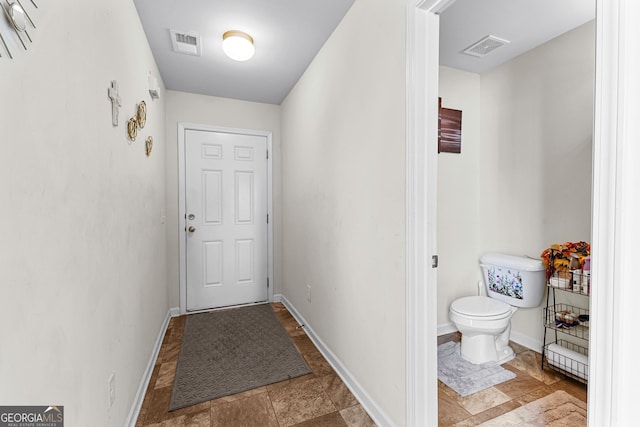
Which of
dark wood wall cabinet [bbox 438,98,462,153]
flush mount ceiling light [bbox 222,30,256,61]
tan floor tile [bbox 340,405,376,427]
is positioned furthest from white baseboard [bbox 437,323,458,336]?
flush mount ceiling light [bbox 222,30,256,61]

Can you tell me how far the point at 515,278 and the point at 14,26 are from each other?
2.88 m

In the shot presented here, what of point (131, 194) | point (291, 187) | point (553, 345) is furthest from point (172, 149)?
point (553, 345)

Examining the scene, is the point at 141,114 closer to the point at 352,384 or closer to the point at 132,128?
the point at 132,128

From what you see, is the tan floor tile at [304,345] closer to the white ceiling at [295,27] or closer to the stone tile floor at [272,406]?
the stone tile floor at [272,406]

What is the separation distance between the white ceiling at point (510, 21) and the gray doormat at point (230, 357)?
99.8 inches

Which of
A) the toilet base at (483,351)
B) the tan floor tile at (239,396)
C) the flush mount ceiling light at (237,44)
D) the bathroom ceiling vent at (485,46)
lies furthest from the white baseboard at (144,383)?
the bathroom ceiling vent at (485,46)

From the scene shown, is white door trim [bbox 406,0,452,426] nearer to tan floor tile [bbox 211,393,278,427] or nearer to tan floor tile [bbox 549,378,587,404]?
tan floor tile [bbox 211,393,278,427]

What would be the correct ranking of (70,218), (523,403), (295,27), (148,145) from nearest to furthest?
(70,218), (523,403), (295,27), (148,145)

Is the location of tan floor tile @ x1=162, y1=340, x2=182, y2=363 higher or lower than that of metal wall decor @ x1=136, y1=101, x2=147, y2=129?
lower

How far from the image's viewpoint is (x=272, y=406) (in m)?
1.72

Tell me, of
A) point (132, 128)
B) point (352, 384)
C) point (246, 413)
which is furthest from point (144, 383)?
point (132, 128)

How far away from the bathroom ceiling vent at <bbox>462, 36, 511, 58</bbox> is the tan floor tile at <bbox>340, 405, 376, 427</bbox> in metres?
2.56

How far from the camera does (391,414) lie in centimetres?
149

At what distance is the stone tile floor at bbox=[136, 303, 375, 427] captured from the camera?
5.22ft
